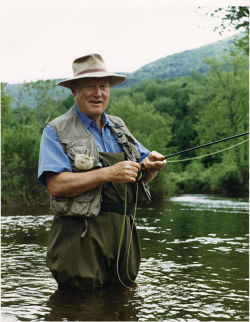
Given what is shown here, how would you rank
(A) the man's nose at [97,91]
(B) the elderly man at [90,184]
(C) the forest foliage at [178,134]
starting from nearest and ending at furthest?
(B) the elderly man at [90,184] < (A) the man's nose at [97,91] < (C) the forest foliage at [178,134]

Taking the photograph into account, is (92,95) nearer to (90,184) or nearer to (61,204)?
(90,184)

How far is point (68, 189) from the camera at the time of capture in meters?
3.53

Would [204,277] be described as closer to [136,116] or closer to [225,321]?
[225,321]

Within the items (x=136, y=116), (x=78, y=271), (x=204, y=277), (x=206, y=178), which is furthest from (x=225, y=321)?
(x=136, y=116)

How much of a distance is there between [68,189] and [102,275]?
31.9 inches

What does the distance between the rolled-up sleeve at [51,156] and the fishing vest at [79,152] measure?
46 millimetres

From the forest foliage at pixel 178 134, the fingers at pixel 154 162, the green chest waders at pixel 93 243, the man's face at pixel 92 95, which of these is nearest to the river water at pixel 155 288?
the green chest waders at pixel 93 243

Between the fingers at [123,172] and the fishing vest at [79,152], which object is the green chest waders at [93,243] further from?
the fingers at [123,172]

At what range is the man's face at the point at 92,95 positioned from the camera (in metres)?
3.84

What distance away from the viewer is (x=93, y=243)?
147 inches

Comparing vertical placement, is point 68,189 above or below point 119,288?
above

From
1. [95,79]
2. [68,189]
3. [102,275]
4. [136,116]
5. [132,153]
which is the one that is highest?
[136,116]

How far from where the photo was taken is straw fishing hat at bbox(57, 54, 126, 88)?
12.4 feet

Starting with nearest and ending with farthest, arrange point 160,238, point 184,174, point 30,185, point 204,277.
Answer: point 204,277 → point 160,238 → point 30,185 → point 184,174
